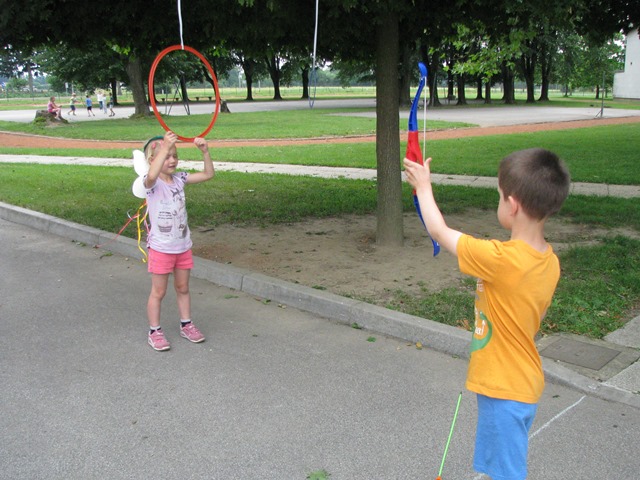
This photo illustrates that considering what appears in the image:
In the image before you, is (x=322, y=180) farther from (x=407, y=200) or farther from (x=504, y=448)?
(x=504, y=448)

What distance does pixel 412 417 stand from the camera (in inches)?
154

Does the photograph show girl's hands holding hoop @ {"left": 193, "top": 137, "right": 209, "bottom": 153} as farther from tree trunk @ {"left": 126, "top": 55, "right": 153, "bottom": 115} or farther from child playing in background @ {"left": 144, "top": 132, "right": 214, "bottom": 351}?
tree trunk @ {"left": 126, "top": 55, "right": 153, "bottom": 115}

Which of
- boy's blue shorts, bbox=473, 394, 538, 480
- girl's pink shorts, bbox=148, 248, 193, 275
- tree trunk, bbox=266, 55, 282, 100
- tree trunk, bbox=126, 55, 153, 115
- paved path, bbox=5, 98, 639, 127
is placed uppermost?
tree trunk, bbox=266, 55, 282, 100

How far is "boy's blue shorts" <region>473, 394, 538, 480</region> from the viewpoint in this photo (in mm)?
2457

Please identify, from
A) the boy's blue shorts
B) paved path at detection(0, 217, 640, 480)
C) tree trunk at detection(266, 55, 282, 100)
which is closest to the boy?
the boy's blue shorts

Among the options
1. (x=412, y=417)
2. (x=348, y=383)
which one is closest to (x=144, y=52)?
(x=348, y=383)

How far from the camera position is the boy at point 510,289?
2340 mm

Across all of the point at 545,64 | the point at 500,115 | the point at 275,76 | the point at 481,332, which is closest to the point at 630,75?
the point at 545,64

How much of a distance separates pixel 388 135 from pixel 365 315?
264 cm

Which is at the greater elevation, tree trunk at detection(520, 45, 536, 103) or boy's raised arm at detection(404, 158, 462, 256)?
tree trunk at detection(520, 45, 536, 103)

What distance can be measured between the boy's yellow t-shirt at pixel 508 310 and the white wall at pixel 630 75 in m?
39.3

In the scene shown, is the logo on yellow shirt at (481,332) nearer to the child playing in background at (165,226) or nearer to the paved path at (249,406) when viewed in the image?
the paved path at (249,406)

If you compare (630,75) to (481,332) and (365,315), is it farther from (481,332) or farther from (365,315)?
(481,332)

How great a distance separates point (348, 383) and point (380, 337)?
2.96 feet
